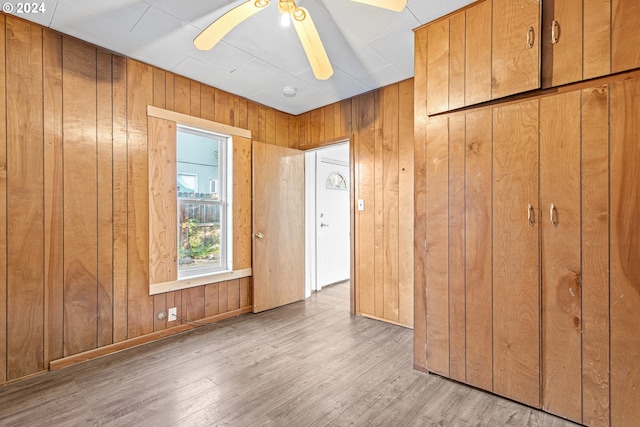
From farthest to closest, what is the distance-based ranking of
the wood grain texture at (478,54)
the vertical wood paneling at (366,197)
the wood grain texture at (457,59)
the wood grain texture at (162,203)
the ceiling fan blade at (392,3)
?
the vertical wood paneling at (366,197), the wood grain texture at (162,203), the wood grain texture at (457,59), the wood grain texture at (478,54), the ceiling fan blade at (392,3)

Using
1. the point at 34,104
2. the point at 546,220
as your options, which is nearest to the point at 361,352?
the point at 546,220

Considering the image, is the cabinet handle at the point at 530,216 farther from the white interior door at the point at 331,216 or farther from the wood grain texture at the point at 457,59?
the white interior door at the point at 331,216

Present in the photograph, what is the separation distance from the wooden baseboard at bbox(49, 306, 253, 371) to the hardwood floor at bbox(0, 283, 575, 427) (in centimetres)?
6

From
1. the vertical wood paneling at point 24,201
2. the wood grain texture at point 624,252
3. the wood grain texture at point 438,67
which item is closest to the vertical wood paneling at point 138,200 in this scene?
the vertical wood paneling at point 24,201

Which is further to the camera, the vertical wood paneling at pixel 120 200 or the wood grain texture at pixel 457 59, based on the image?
the vertical wood paneling at pixel 120 200

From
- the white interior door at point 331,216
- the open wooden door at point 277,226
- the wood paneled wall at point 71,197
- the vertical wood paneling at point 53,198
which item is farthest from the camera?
the white interior door at point 331,216

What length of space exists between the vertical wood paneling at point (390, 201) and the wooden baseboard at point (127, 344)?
173cm

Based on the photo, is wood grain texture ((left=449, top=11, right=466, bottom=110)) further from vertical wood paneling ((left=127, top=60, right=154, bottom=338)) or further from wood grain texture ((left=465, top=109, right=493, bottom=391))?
vertical wood paneling ((left=127, top=60, right=154, bottom=338))

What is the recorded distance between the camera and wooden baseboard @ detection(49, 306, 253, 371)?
2.25 metres

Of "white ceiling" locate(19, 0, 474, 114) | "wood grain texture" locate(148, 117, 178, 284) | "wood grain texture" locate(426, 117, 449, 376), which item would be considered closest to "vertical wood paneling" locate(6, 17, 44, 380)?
"white ceiling" locate(19, 0, 474, 114)

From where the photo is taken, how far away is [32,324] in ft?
7.00

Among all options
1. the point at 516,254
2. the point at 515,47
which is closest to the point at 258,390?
the point at 516,254

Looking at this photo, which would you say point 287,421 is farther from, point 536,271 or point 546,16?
point 546,16

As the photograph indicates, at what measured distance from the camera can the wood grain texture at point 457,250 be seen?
198 cm
